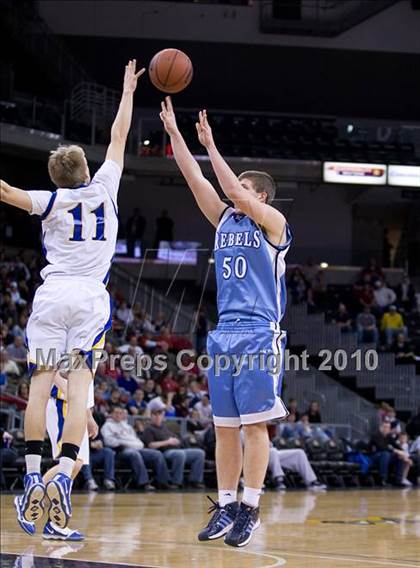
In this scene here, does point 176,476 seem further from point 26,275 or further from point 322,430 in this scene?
point 26,275

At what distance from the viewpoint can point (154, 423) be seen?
55.4 feet

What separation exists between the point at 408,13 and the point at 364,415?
14.3 metres

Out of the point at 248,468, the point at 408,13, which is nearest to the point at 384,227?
the point at 408,13

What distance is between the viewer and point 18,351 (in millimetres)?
18188

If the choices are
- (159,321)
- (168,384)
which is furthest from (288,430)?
(159,321)

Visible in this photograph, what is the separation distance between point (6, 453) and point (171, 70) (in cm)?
905

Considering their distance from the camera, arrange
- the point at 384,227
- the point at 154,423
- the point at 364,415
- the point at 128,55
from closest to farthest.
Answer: the point at 154,423
the point at 364,415
the point at 128,55
the point at 384,227

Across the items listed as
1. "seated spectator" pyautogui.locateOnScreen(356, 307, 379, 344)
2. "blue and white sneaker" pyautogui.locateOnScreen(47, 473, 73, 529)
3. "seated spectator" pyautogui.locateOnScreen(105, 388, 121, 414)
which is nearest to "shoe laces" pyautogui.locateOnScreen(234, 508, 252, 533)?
"blue and white sneaker" pyautogui.locateOnScreen(47, 473, 73, 529)

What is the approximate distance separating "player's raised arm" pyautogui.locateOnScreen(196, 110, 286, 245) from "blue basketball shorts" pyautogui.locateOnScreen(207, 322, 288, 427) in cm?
59

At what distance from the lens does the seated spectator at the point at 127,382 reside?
18281mm

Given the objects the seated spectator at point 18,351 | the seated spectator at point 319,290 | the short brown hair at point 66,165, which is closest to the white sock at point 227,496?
the short brown hair at point 66,165

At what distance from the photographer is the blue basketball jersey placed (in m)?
6.56

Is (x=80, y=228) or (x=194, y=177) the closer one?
(x=80, y=228)

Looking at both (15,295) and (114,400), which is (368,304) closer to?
(15,295)
